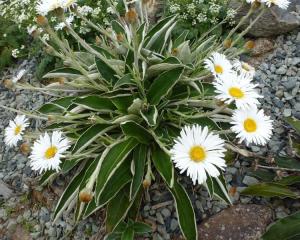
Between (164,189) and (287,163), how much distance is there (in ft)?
2.27

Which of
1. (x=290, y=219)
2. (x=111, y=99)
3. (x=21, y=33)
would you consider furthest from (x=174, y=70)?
(x=21, y=33)

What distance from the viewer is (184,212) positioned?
217 centimetres

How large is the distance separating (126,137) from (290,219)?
0.92 meters

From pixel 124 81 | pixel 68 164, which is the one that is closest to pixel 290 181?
pixel 124 81

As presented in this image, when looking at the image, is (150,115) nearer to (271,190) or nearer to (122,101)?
(122,101)

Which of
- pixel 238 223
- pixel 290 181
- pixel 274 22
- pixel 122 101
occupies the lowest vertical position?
pixel 238 223

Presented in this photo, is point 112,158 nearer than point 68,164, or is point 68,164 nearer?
point 112,158

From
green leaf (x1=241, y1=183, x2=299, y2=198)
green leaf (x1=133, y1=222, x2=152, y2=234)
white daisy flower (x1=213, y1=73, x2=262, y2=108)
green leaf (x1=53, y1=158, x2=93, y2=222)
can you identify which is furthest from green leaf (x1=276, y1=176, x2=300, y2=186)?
green leaf (x1=53, y1=158, x2=93, y2=222)

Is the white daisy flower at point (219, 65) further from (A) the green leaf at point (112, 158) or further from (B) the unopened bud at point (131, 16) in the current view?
(A) the green leaf at point (112, 158)

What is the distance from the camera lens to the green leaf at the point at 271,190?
216 centimetres

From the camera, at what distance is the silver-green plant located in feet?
7.18

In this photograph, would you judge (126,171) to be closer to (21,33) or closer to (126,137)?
(126,137)

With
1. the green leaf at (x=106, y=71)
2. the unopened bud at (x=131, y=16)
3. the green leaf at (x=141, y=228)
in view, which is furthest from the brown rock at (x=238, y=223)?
the unopened bud at (x=131, y=16)

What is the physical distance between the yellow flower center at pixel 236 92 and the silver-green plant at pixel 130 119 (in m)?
0.25
